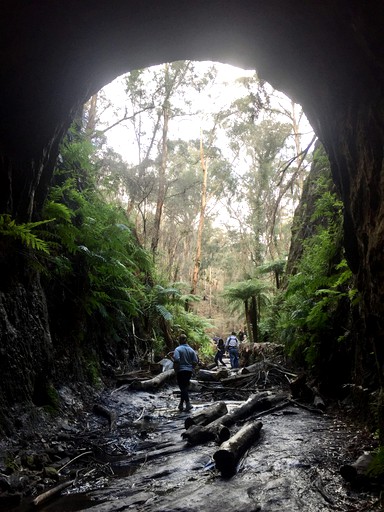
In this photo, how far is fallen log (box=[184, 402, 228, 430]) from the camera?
21.9 feet

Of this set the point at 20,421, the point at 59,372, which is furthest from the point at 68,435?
the point at 59,372

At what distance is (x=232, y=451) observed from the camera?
4715 millimetres

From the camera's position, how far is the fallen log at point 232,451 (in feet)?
14.9

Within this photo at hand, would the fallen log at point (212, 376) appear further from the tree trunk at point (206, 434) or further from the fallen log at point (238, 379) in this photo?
the tree trunk at point (206, 434)

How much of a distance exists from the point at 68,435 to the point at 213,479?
2684 millimetres

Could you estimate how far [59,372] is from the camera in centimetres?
749

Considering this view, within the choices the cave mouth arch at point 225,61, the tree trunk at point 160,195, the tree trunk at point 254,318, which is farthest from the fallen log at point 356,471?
the tree trunk at point 254,318

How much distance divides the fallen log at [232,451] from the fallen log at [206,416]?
1.23 meters

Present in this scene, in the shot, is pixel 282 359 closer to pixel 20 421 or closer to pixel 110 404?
pixel 110 404

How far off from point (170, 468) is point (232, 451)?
85 cm

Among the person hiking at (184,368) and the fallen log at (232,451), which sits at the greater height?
the person hiking at (184,368)

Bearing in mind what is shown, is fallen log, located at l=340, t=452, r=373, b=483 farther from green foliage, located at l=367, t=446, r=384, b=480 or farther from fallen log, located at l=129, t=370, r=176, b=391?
fallen log, located at l=129, t=370, r=176, b=391

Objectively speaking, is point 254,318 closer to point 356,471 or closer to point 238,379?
point 238,379

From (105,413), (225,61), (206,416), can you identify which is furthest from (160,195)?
(206,416)
